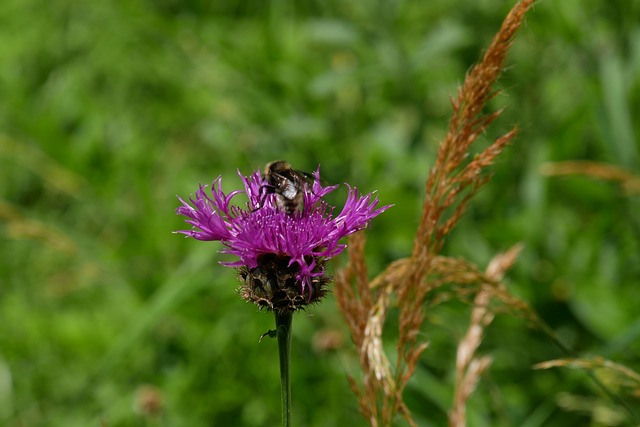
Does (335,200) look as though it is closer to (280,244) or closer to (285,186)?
(285,186)

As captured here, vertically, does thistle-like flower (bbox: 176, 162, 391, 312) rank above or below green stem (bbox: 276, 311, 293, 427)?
above

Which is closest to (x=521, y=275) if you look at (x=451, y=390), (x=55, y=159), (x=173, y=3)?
(x=451, y=390)

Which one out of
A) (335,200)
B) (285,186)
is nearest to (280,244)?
(285,186)

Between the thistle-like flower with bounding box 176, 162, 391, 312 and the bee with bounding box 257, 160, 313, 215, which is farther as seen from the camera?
the bee with bounding box 257, 160, 313, 215

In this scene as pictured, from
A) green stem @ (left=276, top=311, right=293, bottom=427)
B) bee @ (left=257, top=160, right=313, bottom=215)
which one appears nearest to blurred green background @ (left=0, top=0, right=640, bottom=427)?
bee @ (left=257, top=160, right=313, bottom=215)

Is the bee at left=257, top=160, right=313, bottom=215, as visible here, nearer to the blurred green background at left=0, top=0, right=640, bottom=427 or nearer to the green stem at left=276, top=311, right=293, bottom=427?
the green stem at left=276, top=311, right=293, bottom=427
